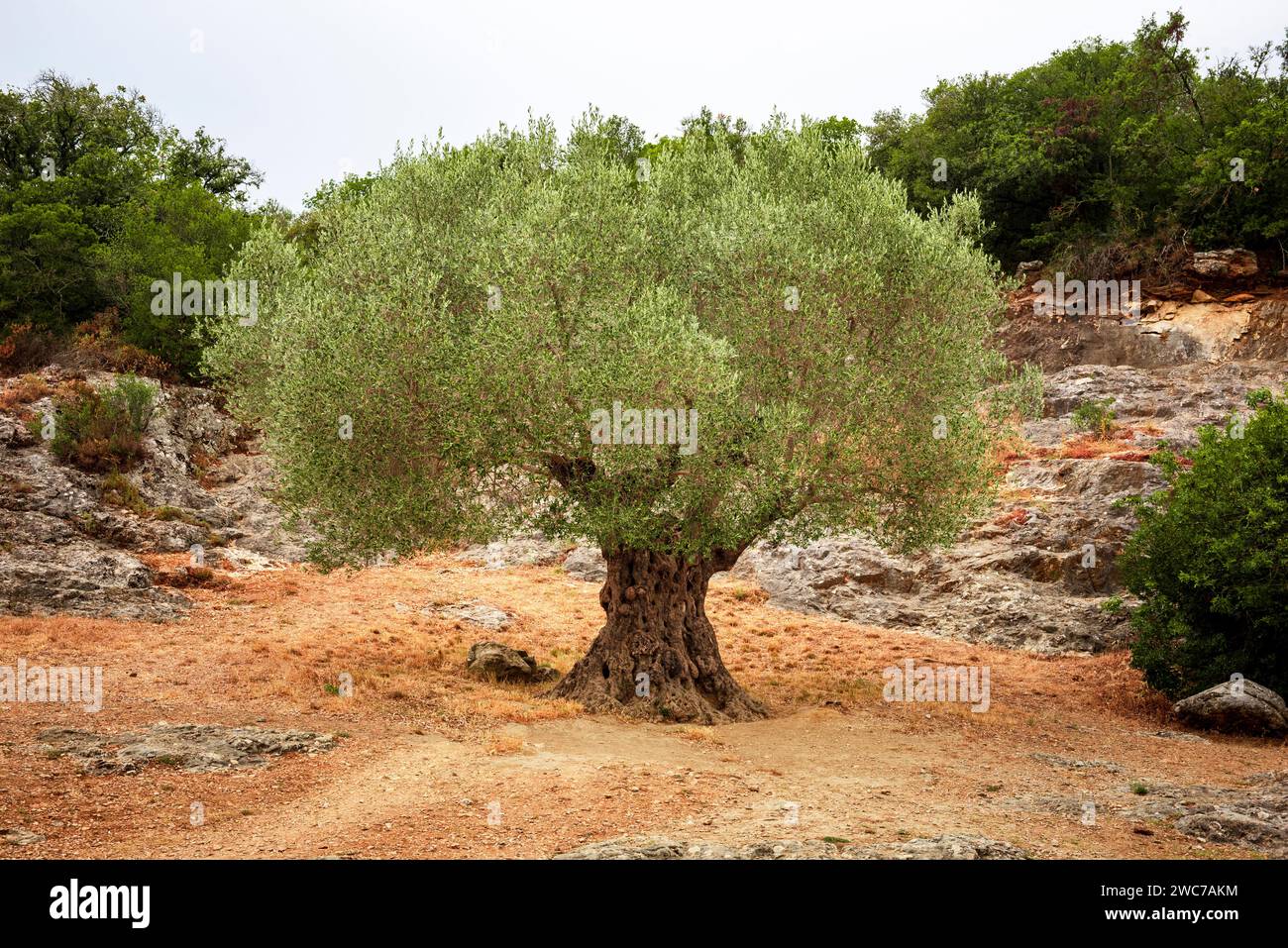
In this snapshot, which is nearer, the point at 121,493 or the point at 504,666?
the point at 504,666

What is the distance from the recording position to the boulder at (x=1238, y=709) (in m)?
21.5

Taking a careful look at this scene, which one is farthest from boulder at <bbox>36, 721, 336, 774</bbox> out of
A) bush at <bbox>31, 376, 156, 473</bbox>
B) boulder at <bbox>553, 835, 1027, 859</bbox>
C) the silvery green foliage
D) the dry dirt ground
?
bush at <bbox>31, 376, 156, 473</bbox>

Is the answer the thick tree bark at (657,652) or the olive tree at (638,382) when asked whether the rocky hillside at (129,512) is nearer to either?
the olive tree at (638,382)

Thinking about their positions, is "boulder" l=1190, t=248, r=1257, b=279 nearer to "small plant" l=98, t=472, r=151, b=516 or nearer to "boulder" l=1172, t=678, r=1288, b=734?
"boulder" l=1172, t=678, r=1288, b=734

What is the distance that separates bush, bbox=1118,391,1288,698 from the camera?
22094 mm

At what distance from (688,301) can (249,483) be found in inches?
1100

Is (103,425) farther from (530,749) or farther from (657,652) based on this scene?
(530,749)

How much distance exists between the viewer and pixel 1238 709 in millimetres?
21641

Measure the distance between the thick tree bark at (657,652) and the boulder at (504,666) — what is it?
2.31 meters

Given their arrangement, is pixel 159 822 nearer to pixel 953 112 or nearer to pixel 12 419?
pixel 12 419

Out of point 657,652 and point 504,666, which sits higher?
point 657,652

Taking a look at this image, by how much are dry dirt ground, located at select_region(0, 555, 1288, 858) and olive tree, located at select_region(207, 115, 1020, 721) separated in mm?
3404

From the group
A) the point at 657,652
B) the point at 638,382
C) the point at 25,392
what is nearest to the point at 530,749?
the point at 657,652

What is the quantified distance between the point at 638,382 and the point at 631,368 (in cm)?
32
